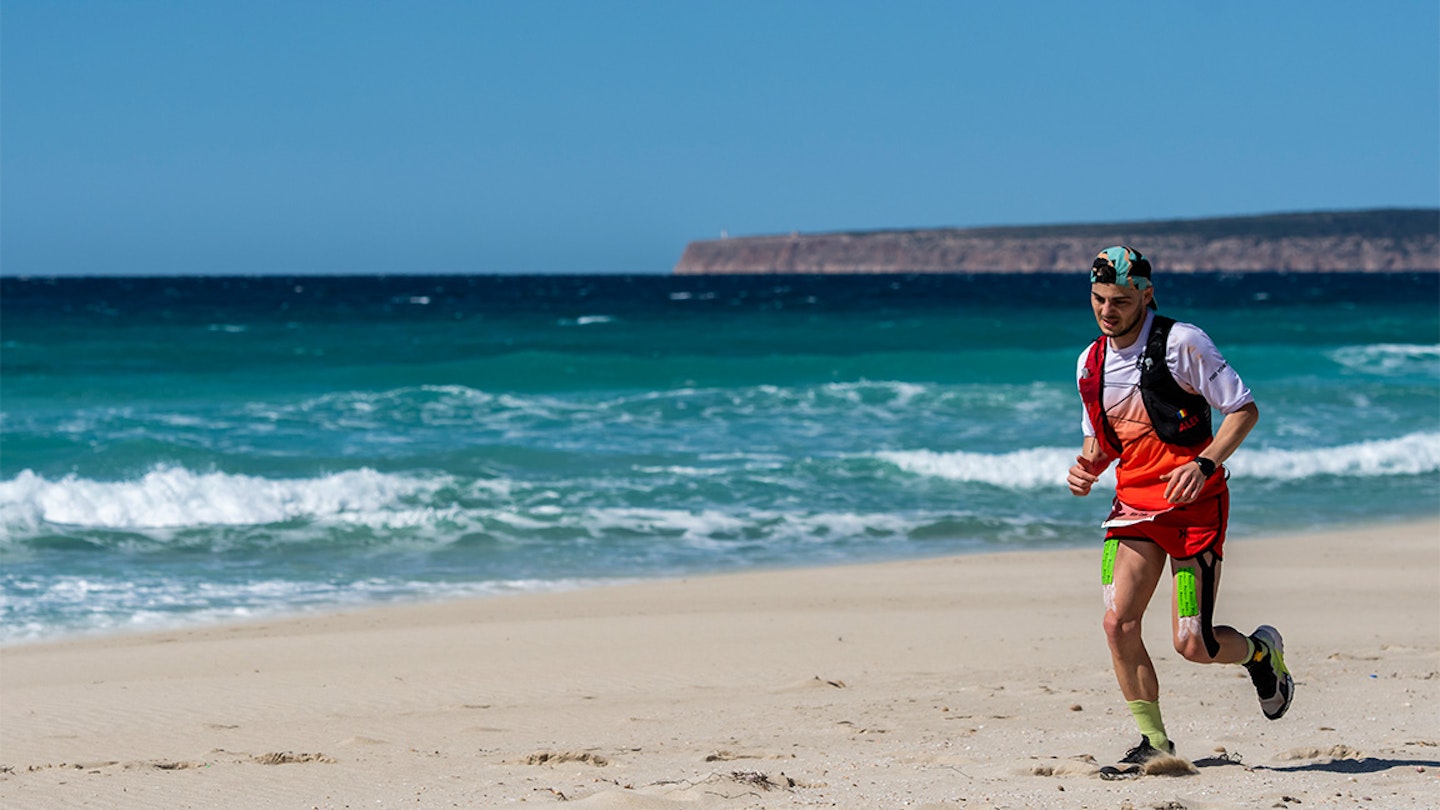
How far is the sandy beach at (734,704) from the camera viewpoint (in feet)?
14.2

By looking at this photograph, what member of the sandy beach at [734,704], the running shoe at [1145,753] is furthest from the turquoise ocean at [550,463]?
the running shoe at [1145,753]

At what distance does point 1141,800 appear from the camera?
157 inches

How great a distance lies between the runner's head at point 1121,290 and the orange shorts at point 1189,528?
1.71 feet

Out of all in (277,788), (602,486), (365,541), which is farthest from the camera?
(602,486)

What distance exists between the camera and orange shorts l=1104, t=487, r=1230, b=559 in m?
4.04

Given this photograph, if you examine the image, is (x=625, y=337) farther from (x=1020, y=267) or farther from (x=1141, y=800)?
(x=1020, y=267)

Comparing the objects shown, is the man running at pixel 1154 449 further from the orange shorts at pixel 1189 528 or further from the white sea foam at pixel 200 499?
the white sea foam at pixel 200 499

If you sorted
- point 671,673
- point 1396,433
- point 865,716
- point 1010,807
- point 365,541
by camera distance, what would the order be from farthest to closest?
point 1396,433, point 365,541, point 671,673, point 865,716, point 1010,807

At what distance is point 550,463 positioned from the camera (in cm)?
1527

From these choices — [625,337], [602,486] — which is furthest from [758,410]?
[625,337]

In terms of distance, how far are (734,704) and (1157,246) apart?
6117 inches

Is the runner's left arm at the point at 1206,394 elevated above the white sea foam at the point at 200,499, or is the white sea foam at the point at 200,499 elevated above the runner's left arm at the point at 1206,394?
the runner's left arm at the point at 1206,394

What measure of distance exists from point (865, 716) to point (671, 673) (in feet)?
4.39

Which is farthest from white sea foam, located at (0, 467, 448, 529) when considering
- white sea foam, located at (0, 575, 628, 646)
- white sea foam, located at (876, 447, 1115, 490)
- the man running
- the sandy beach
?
the man running
